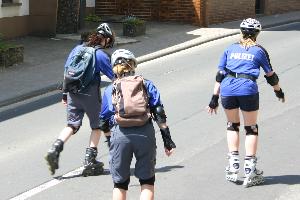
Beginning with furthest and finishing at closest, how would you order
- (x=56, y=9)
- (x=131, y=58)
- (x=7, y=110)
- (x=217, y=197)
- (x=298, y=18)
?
(x=298, y=18)
(x=56, y=9)
(x=7, y=110)
(x=217, y=197)
(x=131, y=58)

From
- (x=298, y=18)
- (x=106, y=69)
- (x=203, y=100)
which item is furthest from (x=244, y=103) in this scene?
(x=298, y=18)

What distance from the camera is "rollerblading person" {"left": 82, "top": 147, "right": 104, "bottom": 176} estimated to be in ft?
27.7

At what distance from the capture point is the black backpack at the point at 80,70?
27.0ft

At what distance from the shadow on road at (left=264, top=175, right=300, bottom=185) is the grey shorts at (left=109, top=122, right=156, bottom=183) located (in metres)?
2.29

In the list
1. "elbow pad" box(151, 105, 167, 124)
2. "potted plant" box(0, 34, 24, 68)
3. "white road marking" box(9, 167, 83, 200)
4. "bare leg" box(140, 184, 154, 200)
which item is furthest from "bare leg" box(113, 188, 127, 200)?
"potted plant" box(0, 34, 24, 68)

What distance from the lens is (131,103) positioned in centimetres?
620

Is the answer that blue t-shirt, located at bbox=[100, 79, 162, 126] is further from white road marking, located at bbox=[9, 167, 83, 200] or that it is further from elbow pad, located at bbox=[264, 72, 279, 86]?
elbow pad, located at bbox=[264, 72, 279, 86]

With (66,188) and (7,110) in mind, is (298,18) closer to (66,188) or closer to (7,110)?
(7,110)

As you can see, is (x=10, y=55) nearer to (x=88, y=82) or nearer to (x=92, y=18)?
(x=92, y=18)

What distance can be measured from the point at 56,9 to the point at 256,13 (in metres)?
13.0

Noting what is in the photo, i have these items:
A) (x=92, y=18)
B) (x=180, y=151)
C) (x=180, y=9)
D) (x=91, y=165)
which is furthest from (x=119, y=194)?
(x=180, y=9)

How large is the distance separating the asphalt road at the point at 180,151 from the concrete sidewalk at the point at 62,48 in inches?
36.5

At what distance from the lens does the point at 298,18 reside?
30297mm

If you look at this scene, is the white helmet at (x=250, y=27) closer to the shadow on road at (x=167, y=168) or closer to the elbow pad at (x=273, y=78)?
the elbow pad at (x=273, y=78)
